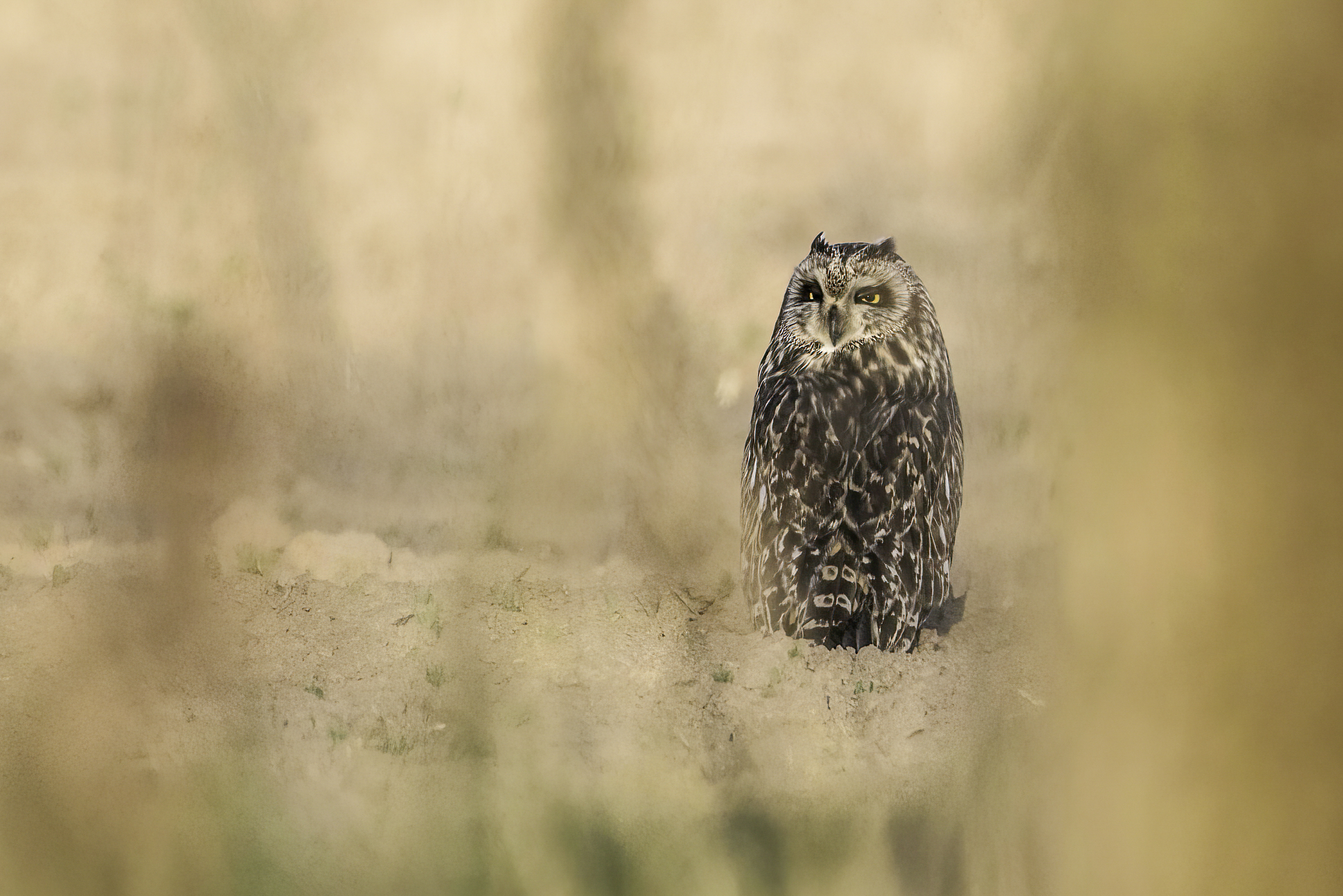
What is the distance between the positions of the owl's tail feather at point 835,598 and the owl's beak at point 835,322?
0.68 ft

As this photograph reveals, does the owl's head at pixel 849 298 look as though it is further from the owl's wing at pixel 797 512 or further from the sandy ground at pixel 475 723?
the sandy ground at pixel 475 723

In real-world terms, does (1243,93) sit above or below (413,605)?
above

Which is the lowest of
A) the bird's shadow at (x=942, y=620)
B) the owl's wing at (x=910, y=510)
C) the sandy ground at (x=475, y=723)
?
the sandy ground at (x=475, y=723)

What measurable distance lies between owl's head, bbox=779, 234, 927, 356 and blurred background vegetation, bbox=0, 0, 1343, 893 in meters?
0.03

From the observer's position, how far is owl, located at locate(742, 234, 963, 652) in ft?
3.42

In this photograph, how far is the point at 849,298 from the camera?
1.05m

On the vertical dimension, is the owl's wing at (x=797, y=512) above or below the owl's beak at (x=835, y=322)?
below

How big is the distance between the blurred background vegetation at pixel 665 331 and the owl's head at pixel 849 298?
0.03m

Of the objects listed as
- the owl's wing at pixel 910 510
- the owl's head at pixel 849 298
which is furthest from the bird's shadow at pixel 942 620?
the owl's head at pixel 849 298

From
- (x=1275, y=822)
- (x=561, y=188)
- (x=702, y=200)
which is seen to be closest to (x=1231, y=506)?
(x=1275, y=822)

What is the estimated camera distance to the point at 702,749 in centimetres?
101

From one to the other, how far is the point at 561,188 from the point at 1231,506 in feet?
2.47

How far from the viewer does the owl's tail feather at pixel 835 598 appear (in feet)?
3.42

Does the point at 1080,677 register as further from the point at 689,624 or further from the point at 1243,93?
the point at 1243,93
